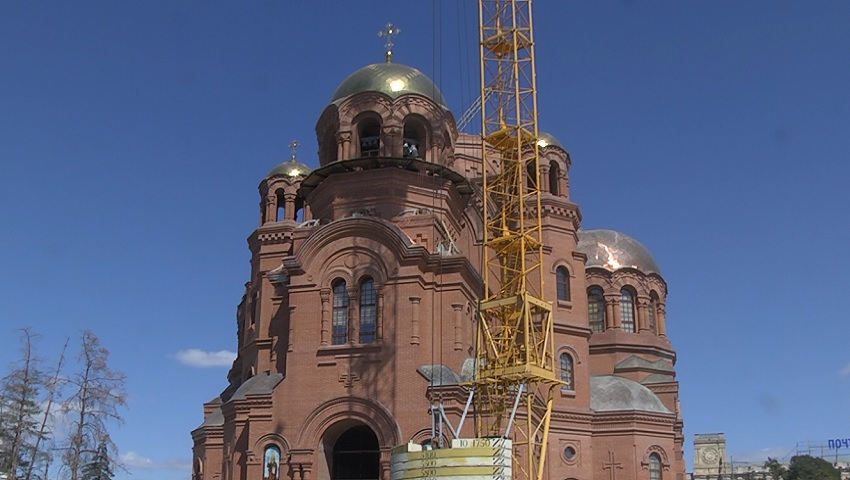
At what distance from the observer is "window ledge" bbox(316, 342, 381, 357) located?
29.4 meters

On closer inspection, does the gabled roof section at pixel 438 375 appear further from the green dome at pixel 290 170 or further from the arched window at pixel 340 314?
the green dome at pixel 290 170

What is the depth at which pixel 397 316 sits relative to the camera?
2950cm

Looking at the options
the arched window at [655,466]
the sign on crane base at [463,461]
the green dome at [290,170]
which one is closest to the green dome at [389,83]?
the green dome at [290,170]

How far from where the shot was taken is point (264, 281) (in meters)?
37.7

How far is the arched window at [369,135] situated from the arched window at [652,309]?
17020 mm

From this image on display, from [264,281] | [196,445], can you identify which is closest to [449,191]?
[264,281]

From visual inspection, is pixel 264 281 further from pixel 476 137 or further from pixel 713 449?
pixel 713 449

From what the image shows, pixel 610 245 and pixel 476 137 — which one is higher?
pixel 476 137

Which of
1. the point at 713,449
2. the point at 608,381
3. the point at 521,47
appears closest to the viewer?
the point at 521,47

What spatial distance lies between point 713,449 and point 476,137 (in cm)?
5375

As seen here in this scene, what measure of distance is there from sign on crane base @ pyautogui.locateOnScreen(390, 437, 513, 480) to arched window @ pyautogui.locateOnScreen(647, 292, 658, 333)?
69.4 ft

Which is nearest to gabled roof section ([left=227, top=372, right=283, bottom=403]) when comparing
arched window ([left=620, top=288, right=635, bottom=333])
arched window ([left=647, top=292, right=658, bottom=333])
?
arched window ([left=620, top=288, right=635, bottom=333])

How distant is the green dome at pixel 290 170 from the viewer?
41.2 metres

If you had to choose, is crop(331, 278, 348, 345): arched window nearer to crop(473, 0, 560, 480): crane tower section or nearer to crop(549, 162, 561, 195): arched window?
crop(473, 0, 560, 480): crane tower section
